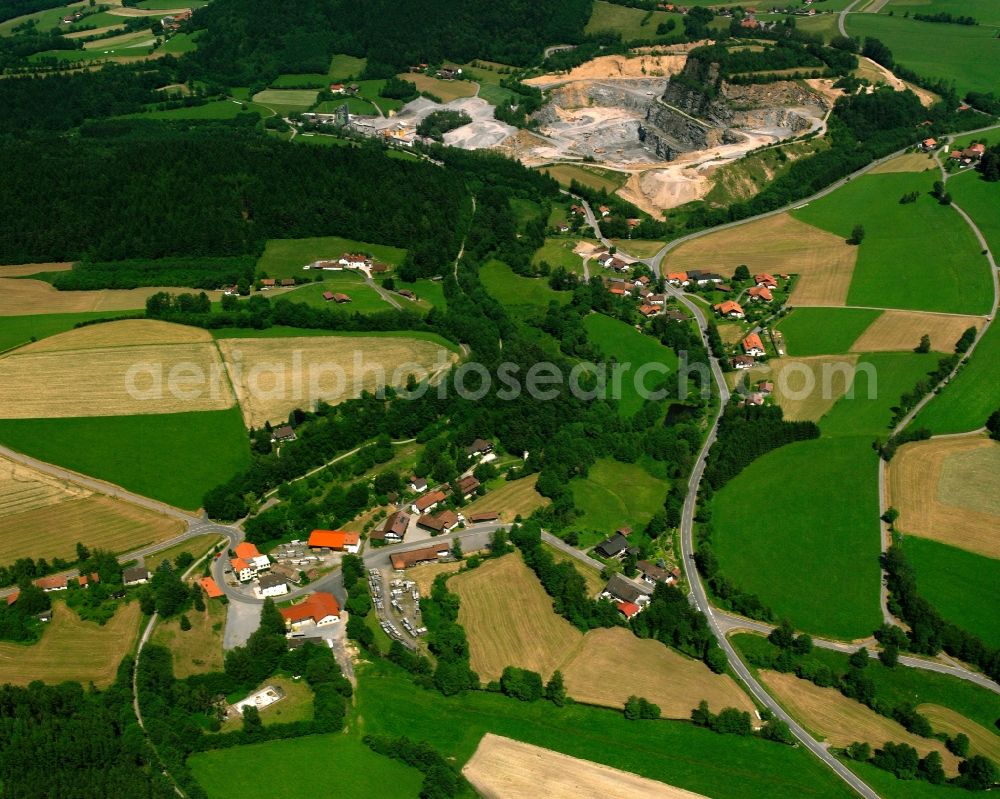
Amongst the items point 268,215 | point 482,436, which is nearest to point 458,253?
point 268,215

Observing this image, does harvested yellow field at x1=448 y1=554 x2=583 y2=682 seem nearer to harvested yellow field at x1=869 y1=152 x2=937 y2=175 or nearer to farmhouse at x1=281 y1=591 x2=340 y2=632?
farmhouse at x1=281 y1=591 x2=340 y2=632

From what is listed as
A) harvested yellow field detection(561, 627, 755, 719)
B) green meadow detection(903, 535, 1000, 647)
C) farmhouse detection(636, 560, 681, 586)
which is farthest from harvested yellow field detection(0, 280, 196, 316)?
green meadow detection(903, 535, 1000, 647)

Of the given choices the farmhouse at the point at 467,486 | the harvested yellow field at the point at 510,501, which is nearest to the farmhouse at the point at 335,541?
the harvested yellow field at the point at 510,501

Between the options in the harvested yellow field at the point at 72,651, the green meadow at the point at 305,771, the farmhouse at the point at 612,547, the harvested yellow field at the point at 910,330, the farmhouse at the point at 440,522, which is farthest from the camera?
the harvested yellow field at the point at 910,330

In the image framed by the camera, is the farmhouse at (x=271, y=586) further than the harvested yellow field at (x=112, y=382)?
No

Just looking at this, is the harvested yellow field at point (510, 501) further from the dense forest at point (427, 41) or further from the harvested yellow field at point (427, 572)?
the dense forest at point (427, 41)

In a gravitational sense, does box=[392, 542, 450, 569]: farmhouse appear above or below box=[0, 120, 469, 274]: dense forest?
below
